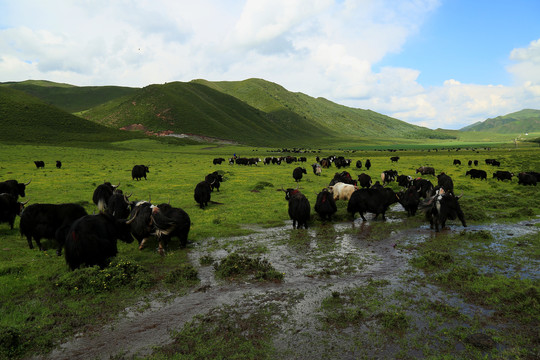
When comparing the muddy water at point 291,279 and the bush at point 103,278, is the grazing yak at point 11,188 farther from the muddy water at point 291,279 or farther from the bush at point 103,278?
the muddy water at point 291,279

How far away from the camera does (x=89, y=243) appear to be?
25.7 ft

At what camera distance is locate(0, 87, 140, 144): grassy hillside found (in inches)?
3259

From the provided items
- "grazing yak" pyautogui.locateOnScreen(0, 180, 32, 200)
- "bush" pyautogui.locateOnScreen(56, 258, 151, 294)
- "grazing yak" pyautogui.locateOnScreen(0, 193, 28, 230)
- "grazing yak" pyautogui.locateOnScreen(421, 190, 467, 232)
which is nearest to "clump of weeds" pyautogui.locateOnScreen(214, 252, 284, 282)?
"bush" pyautogui.locateOnScreen(56, 258, 151, 294)

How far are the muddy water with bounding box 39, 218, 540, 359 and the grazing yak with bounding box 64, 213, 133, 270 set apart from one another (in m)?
2.22

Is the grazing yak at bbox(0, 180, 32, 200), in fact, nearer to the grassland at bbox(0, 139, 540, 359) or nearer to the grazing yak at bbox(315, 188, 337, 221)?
the grassland at bbox(0, 139, 540, 359)

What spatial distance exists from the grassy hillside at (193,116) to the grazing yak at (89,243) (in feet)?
410

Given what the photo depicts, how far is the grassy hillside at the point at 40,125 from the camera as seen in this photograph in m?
82.8

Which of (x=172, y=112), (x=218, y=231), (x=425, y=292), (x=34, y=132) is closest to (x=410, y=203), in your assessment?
(x=425, y=292)

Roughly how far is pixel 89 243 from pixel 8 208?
24.0 feet

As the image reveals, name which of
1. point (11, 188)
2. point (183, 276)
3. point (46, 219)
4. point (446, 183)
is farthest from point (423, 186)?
point (11, 188)

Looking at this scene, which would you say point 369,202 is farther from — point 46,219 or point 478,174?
point 478,174

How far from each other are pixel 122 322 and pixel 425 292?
6.91 metres

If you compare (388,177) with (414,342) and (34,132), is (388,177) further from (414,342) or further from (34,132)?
(34,132)

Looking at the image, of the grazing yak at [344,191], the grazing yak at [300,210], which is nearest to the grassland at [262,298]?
the grazing yak at [300,210]
